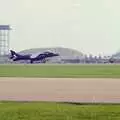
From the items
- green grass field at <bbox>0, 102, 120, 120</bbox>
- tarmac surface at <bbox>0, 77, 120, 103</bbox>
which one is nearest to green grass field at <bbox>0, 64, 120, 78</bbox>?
tarmac surface at <bbox>0, 77, 120, 103</bbox>

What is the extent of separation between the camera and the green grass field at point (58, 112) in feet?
18.9

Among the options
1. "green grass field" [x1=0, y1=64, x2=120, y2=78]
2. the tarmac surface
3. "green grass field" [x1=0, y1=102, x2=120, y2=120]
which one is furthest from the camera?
"green grass field" [x1=0, y1=64, x2=120, y2=78]

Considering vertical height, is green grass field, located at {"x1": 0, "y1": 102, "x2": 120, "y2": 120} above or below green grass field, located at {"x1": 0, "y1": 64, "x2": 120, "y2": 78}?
above

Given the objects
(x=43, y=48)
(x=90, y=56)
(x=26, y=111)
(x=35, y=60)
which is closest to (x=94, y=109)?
(x=26, y=111)

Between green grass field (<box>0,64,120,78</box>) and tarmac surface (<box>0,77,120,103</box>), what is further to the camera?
green grass field (<box>0,64,120,78</box>)

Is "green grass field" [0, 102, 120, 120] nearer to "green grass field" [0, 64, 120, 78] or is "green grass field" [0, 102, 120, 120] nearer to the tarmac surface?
the tarmac surface

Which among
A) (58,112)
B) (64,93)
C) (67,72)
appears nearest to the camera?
(58,112)

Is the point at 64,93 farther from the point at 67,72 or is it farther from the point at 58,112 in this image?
the point at 67,72

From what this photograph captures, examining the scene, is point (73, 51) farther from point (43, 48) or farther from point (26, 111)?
point (26, 111)

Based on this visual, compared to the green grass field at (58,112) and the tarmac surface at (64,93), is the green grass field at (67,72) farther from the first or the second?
the green grass field at (58,112)

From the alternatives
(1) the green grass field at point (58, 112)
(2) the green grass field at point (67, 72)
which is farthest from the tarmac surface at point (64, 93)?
(2) the green grass field at point (67, 72)

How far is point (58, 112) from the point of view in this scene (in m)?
5.91

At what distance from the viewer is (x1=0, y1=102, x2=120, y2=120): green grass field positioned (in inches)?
227

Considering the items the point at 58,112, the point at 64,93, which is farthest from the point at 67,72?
the point at 58,112
